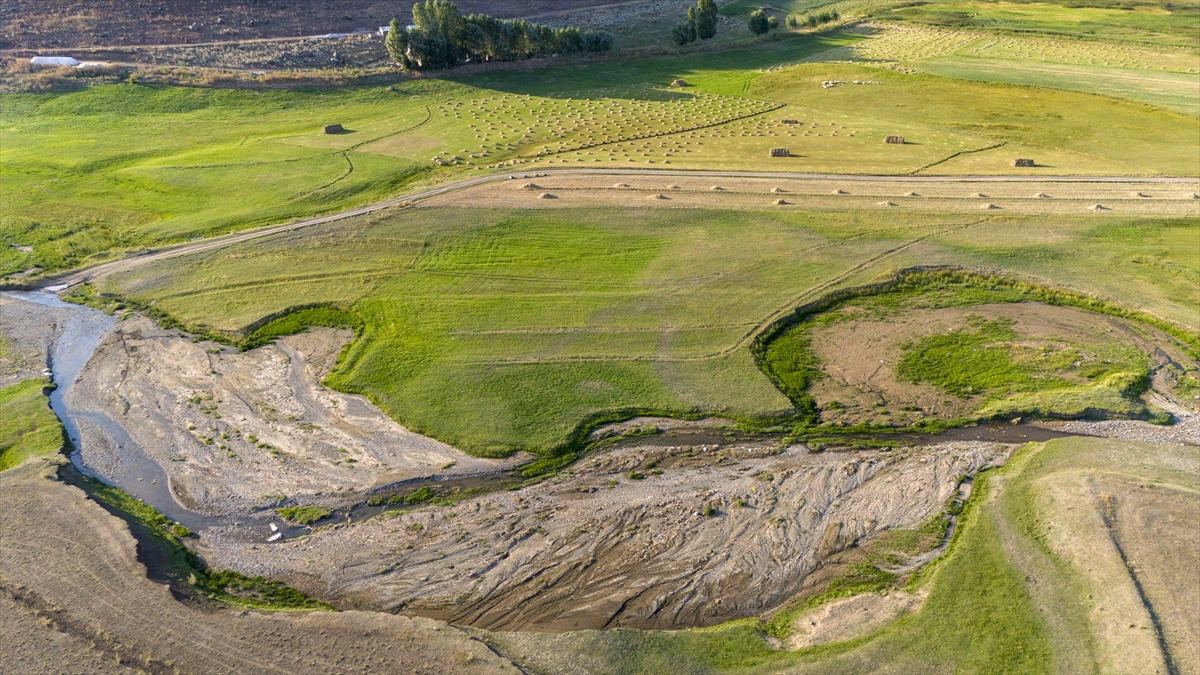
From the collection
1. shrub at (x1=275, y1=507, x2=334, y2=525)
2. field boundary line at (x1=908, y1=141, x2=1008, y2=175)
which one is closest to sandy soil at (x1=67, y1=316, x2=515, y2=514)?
shrub at (x1=275, y1=507, x2=334, y2=525)

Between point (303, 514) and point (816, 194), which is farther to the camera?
point (816, 194)

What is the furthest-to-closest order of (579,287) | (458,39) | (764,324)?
(458,39)
(579,287)
(764,324)

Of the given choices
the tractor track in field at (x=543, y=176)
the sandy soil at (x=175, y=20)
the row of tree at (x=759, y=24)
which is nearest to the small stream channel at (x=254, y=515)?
the tractor track in field at (x=543, y=176)

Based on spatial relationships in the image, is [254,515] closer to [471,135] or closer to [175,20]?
[471,135]

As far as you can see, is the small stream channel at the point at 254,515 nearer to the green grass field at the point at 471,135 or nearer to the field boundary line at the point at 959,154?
the green grass field at the point at 471,135

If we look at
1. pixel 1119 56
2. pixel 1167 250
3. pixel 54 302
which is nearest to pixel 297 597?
A: pixel 54 302

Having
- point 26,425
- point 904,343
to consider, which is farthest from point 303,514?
point 904,343
